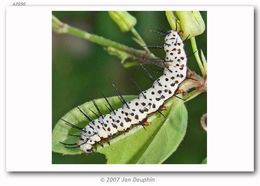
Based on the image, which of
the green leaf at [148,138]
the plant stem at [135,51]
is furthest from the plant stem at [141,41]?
the green leaf at [148,138]

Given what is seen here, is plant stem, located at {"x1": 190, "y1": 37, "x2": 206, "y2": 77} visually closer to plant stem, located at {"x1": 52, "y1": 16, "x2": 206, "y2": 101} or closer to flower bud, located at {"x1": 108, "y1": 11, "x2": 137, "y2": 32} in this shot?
plant stem, located at {"x1": 52, "y1": 16, "x2": 206, "y2": 101}

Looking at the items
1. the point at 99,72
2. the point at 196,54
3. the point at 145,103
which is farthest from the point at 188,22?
the point at 99,72

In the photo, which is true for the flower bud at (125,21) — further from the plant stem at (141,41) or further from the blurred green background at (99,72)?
the blurred green background at (99,72)

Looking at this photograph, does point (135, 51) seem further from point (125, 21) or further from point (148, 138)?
point (148, 138)

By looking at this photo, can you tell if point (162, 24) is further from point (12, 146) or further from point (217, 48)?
point (12, 146)

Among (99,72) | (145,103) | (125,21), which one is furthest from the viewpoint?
(99,72)

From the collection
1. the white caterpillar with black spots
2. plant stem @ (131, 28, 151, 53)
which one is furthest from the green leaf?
plant stem @ (131, 28, 151, 53)

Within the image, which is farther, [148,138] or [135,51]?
[148,138]
